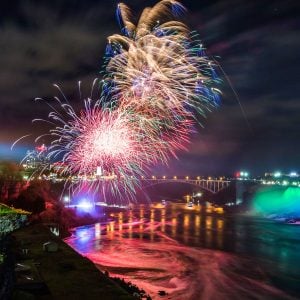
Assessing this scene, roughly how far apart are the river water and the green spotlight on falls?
21.0 metres

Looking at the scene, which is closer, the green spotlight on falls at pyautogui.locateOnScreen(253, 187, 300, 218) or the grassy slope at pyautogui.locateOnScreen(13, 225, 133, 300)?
the grassy slope at pyautogui.locateOnScreen(13, 225, 133, 300)

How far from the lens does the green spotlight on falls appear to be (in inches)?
3258

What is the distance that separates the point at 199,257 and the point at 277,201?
5949cm

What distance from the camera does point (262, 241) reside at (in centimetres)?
4869

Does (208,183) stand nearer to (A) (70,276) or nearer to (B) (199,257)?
(B) (199,257)

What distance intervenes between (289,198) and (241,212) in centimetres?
1143

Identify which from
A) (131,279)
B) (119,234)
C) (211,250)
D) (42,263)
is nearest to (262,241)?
(211,250)

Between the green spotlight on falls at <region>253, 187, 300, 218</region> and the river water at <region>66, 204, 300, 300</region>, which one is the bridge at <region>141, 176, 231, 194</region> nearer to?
the green spotlight on falls at <region>253, 187, 300, 218</region>

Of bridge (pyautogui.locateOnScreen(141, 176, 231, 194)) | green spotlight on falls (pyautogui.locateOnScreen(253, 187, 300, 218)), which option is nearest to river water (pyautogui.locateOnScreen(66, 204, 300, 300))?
green spotlight on falls (pyautogui.locateOnScreen(253, 187, 300, 218))

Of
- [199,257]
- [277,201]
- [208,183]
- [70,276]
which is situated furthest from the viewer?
[208,183]

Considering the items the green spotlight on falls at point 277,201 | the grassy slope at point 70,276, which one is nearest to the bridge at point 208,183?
the green spotlight on falls at point 277,201

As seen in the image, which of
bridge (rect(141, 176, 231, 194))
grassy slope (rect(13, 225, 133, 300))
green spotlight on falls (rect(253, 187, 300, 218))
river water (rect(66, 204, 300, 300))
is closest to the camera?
grassy slope (rect(13, 225, 133, 300))

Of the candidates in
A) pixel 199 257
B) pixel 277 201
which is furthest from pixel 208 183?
pixel 199 257

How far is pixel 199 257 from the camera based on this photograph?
37.1 metres
